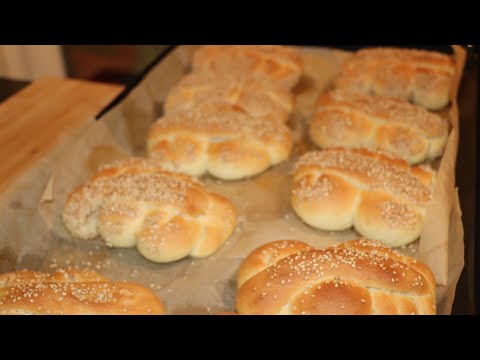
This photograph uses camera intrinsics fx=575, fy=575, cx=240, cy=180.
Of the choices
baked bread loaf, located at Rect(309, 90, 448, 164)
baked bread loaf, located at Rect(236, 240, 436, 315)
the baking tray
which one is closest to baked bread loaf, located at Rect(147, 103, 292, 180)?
baked bread loaf, located at Rect(309, 90, 448, 164)

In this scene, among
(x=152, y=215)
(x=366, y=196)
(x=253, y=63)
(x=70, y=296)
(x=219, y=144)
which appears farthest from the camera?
(x=253, y=63)

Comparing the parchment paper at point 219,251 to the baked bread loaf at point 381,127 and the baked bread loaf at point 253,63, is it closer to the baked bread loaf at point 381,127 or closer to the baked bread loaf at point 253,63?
the baked bread loaf at point 381,127

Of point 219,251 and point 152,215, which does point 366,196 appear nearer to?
point 219,251

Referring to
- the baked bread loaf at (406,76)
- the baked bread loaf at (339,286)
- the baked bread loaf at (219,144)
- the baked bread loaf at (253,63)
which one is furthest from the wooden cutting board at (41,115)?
the baked bread loaf at (406,76)

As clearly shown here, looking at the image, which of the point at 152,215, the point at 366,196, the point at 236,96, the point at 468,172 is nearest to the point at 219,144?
the point at 236,96
